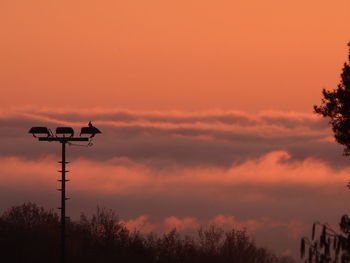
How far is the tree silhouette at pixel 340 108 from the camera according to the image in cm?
4518

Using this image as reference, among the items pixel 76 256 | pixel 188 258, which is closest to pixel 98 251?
pixel 76 256

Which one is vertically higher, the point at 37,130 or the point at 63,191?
the point at 37,130

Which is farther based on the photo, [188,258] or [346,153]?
[188,258]

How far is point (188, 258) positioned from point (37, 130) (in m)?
48.6

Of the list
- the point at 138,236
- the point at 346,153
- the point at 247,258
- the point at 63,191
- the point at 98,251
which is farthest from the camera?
the point at 247,258

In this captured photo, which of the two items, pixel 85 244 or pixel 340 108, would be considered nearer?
pixel 340 108

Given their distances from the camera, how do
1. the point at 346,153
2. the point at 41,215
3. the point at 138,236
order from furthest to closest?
1. the point at 41,215
2. the point at 138,236
3. the point at 346,153

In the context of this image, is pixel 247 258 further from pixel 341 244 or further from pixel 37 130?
pixel 341 244

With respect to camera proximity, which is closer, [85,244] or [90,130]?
[90,130]

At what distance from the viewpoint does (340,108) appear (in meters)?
45.6

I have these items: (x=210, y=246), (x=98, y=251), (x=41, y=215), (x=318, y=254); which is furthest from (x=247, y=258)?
(x=318, y=254)

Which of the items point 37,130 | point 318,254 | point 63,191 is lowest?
A: point 318,254

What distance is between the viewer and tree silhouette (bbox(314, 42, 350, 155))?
45.2 metres

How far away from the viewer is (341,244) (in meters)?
18.7
